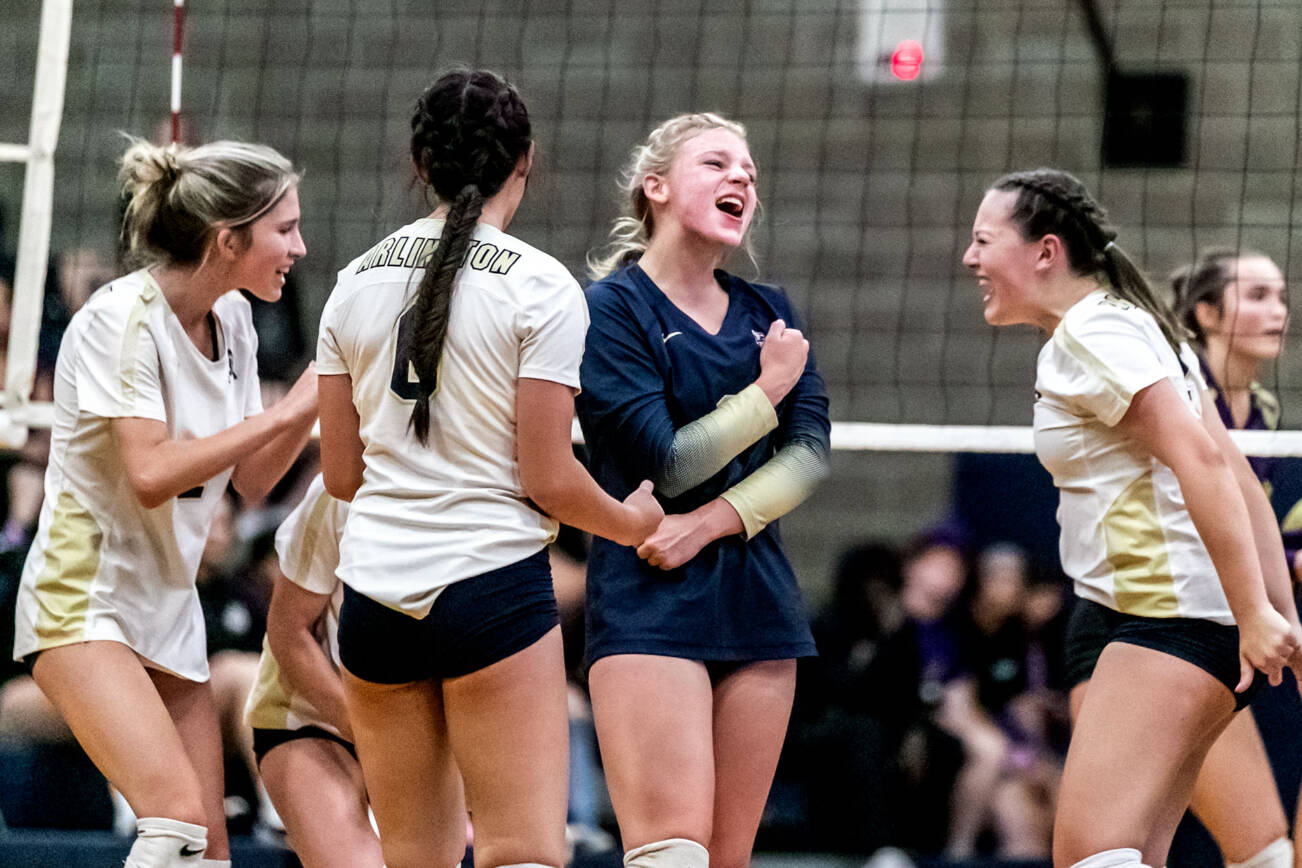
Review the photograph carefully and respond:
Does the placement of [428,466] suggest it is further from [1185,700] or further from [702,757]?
[1185,700]

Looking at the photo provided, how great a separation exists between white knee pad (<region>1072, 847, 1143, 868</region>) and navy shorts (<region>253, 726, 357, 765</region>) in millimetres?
1387

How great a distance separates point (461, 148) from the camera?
2.35 meters

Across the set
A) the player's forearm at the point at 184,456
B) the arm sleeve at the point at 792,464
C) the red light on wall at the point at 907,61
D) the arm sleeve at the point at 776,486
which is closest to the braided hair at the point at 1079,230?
the arm sleeve at the point at 792,464

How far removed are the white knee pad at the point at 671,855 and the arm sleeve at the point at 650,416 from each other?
582 millimetres

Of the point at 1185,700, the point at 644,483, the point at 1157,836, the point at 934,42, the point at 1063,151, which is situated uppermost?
the point at 934,42

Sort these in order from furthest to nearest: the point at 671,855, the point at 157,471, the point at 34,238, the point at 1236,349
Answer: the point at 1236,349 → the point at 34,238 → the point at 157,471 → the point at 671,855

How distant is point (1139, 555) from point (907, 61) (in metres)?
4.50

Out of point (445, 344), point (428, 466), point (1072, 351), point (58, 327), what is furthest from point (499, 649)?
point (58, 327)

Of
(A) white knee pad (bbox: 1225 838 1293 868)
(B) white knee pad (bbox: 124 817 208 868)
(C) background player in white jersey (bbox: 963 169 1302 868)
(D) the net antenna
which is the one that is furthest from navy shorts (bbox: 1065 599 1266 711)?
(D) the net antenna

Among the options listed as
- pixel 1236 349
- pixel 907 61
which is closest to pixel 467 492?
pixel 1236 349

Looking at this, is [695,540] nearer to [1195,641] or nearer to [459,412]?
[459,412]

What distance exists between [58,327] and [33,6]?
2.72 m

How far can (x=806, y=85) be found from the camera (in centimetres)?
729

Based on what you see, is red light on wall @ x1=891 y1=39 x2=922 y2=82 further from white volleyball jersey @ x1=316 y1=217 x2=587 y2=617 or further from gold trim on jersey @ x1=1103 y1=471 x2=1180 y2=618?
white volleyball jersey @ x1=316 y1=217 x2=587 y2=617
